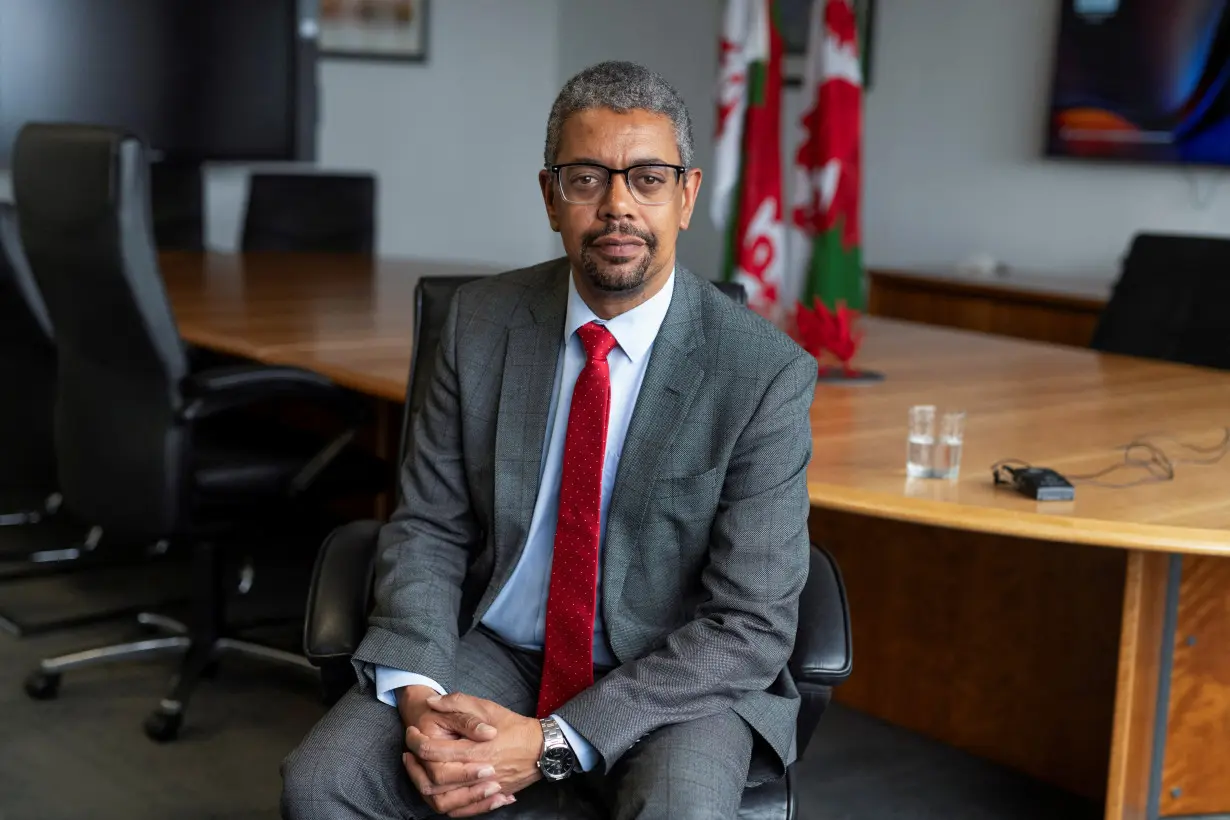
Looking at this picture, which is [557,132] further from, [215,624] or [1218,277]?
[1218,277]

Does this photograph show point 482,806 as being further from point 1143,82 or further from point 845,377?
point 1143,82

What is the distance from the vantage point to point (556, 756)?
1663 millimetres

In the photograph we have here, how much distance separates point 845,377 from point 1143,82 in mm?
2924

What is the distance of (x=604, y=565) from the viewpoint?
5.91 ft

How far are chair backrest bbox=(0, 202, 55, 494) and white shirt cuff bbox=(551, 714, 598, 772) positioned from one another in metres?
1.82

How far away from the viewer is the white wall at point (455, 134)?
7277 mm

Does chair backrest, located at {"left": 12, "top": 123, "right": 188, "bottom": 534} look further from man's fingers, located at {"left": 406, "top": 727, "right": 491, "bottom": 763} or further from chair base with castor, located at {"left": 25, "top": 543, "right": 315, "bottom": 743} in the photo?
man's fingers, located at {"left": 406, "top": 727, "right": 491, "bottom": 763}

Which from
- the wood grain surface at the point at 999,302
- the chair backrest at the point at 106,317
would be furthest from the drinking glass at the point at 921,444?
the wood grain surface at the point at 999,302

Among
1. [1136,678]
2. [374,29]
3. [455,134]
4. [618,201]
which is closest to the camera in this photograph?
[618,201]

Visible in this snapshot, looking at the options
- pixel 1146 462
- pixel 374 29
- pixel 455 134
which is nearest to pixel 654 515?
pixel 1146 462

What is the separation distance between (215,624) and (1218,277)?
2337 millimetres

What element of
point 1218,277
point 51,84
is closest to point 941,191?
point 1218,277

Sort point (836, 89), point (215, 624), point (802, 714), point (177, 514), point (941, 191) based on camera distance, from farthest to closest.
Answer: point (941, 191)
point (836, 89)
point (215, 624)
point (177, 514)
point (802, 714)

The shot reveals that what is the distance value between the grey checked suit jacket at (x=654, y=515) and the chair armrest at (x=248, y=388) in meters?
0.97
